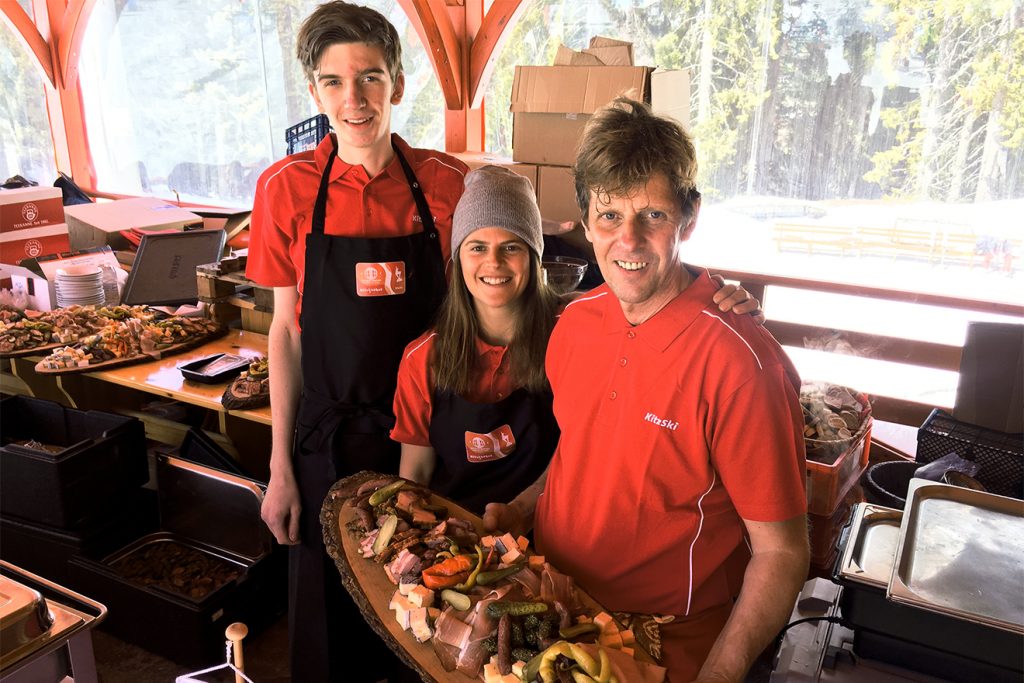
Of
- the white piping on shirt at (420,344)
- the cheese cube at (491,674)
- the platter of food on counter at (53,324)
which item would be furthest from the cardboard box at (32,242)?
the cheese cube at (491,674)

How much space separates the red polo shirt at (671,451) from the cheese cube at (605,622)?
0.19 metres

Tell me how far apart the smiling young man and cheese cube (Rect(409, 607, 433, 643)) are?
0.95m

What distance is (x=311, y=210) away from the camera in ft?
7.97

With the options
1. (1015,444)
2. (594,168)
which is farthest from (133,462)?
(1015,444)

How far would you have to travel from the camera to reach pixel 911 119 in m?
5.47

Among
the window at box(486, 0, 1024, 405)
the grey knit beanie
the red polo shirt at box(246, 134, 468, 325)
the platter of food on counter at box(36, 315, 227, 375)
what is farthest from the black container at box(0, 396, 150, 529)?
the window at box(486, 0, 1024, 405)

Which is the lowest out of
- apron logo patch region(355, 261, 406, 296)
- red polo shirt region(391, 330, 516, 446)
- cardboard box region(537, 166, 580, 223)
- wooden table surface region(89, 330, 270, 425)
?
wooden table surface region(89, 330, 270, 425)

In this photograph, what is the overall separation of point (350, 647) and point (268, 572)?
861mm

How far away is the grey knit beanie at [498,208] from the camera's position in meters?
2.11

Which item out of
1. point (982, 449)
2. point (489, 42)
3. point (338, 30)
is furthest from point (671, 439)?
point (489, 42)

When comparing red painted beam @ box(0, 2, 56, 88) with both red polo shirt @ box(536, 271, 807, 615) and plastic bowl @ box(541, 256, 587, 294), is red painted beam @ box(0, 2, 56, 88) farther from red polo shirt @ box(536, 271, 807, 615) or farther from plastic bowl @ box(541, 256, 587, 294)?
red polo shirt @ box(536, 271, 807, 615)

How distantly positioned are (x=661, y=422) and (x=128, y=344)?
12.0ft

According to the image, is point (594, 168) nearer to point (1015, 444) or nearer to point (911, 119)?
point (1015, 444)

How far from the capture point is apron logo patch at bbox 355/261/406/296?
2.36m
